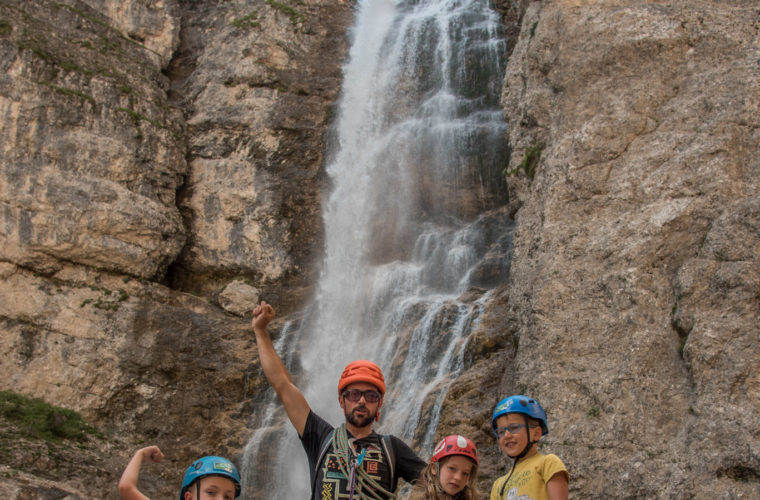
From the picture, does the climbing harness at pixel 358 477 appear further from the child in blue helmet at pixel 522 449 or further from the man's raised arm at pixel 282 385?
the child in blue helmet at pixel 522 449

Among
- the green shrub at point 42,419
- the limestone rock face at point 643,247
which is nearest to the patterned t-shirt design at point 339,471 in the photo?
the limestone rock face at point 643,247

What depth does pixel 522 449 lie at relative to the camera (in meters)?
4.86

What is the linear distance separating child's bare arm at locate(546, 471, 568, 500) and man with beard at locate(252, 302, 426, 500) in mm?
801

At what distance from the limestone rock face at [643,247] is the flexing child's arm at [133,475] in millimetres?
6103

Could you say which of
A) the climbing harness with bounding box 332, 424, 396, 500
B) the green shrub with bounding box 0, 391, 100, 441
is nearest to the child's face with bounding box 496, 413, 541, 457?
the climbing harness with bounding box 332, 424, 396, 500

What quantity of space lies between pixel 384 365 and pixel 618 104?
740 centimetres

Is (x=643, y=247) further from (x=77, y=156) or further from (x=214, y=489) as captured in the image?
(x=77, y=156)

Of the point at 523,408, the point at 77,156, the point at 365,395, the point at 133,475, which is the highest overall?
the point at 77,156

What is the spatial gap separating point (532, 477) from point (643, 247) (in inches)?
260

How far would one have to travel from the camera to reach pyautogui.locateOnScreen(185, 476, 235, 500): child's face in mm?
4250

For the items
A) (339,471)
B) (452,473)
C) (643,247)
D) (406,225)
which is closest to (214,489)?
(339,471)

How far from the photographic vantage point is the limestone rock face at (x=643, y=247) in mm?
8562

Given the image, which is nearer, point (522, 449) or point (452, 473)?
point (452, 473)

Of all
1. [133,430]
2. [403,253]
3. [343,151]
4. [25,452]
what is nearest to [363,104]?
[343,151]
